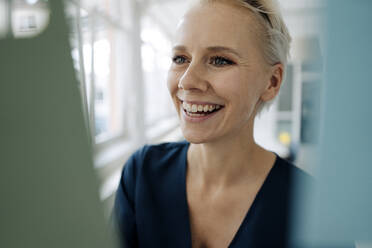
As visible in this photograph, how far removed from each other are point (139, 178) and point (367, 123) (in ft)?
2.06

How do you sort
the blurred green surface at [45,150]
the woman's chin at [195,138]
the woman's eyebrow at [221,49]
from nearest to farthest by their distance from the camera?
the blurred green surface at [45,150] < the woman's eyebrow at [221,49] < the woman's chin at [195,138]

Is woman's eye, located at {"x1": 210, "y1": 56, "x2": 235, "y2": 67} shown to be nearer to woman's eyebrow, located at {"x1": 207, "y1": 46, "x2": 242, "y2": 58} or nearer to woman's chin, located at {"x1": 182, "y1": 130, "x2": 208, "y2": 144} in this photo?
woman's eyebrow, located at {"x1": 207, "y1": 46, "x2": 242, "y2": 58}

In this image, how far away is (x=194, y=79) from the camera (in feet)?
1.54

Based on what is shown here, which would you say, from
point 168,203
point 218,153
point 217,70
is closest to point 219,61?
point 217,70

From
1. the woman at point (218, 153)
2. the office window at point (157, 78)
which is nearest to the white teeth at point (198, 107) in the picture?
the woman at point (218, 153)

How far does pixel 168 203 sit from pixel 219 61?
35cm

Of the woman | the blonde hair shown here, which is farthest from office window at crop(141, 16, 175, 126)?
the blonde hair

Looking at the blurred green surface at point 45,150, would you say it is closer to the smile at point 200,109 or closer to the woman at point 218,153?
the woman at point 218,153

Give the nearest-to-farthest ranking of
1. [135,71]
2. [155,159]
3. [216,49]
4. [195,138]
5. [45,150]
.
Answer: [45,150], [216,49], [195,138], [155,159], [135,71]

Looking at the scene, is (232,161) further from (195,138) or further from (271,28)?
(271,28)

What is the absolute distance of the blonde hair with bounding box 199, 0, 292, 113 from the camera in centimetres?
51

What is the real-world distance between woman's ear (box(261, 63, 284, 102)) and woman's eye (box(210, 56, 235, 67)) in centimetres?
15

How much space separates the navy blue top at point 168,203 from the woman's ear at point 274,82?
0.55ft

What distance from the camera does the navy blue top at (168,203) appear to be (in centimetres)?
45
